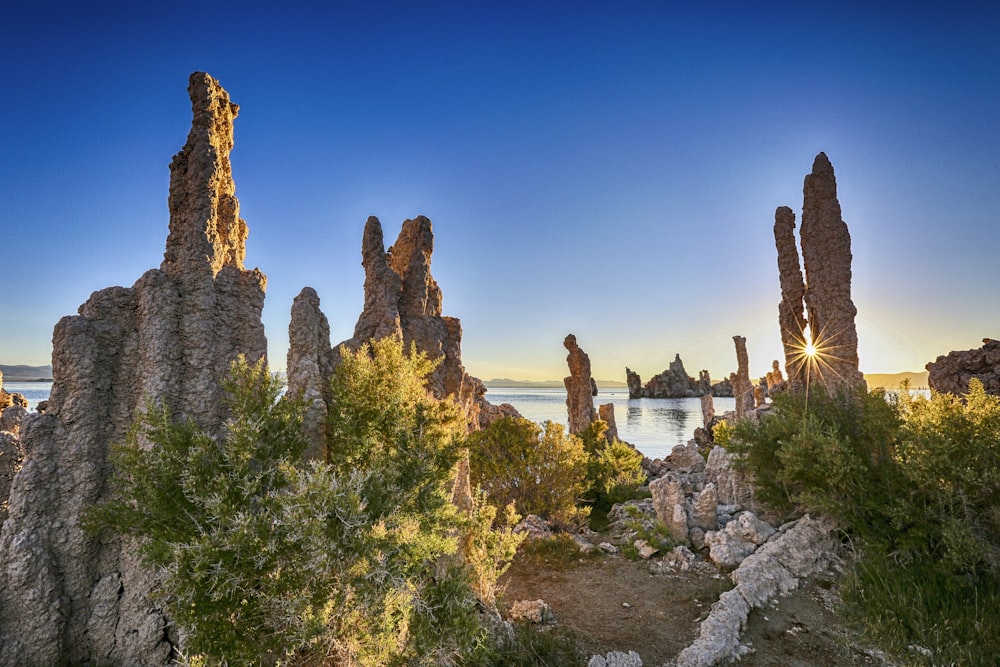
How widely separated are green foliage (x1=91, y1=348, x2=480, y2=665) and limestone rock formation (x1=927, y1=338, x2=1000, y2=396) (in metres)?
20.7

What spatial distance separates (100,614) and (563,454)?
11635 mm

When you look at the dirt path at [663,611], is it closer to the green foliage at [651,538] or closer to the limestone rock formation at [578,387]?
the green foliage at [651,538]

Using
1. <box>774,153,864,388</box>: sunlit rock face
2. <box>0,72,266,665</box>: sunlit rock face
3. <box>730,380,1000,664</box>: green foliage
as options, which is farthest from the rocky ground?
<box>774,153,864,388</box>: sunlit rock face

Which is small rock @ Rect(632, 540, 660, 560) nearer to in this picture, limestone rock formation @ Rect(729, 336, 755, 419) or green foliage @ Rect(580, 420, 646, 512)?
green foliage @ Rect(580, 420, 646, 512)

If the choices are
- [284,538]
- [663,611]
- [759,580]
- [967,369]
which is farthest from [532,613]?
→ [967,369]

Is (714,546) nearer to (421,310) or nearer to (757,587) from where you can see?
(757,587)

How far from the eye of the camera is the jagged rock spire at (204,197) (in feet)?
21.2

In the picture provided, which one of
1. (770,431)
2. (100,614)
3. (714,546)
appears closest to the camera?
(100,614)

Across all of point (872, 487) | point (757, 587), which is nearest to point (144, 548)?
point (757, 587)

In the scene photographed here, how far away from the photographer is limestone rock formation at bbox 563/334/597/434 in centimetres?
3034

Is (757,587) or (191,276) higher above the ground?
(191,276)

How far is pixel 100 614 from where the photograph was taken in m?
5.30

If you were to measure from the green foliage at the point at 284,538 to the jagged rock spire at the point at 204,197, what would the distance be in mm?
2285

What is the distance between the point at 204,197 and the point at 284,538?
196 inches
